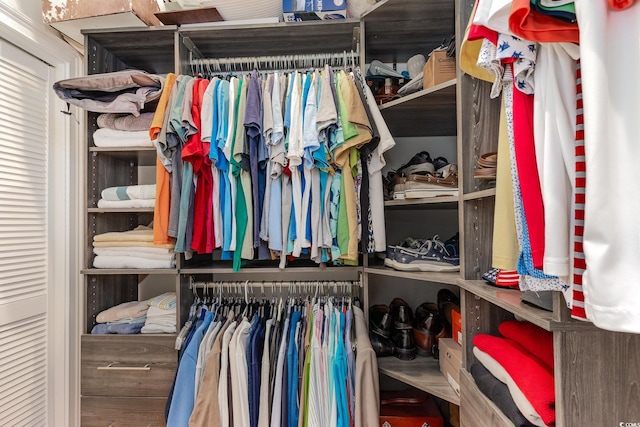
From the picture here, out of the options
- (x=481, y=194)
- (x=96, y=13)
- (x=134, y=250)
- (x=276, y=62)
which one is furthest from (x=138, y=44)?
(x=481, y=194)

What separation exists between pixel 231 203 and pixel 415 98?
84cm

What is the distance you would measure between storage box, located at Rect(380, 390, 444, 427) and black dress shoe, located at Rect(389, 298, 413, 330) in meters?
0.33

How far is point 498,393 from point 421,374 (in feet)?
1.79

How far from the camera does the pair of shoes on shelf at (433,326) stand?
1.57 meters

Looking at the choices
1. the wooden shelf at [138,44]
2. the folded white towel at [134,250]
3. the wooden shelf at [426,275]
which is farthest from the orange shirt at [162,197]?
the wooden shelf at [426,275]

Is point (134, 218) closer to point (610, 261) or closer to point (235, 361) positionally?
point (235, 361)

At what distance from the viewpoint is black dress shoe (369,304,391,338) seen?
162 cm

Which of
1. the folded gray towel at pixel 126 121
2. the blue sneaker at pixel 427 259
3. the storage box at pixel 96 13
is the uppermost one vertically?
the storage box at pixel 96 13

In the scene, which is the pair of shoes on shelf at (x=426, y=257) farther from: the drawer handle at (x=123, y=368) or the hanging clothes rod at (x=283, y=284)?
the drawer handle at (x=123, y=368)

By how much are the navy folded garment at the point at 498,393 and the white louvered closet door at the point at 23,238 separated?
1814mm

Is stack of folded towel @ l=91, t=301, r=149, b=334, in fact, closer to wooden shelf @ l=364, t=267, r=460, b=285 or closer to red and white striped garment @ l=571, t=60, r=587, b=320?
wooden shelf @ l=364, t=267, r=460, b=285

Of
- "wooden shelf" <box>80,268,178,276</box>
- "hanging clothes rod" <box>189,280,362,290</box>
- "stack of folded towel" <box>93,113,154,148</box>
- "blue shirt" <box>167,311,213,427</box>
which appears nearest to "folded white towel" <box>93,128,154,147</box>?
"stack of folded towel" <box>93,113,154,148</box>

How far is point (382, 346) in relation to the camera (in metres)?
1.60

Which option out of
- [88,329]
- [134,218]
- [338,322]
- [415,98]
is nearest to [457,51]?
[415,98]
